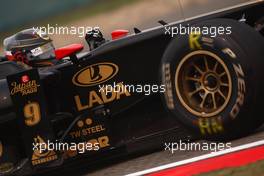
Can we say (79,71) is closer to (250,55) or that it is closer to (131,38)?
(131,38)

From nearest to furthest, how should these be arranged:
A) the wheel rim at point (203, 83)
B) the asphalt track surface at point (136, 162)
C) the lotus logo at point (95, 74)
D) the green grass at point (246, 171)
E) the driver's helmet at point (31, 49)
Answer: the green grass at point (246, 171) → the wheel rim at point (203, 83) → the asphalt track surface at point (136, 162) → the lotus logo at point (95, 74) → the driver's helmet at point (31, 49)

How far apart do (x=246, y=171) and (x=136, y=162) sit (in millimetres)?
1620

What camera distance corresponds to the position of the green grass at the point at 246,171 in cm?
426

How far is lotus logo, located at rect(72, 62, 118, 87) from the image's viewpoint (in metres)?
5.81

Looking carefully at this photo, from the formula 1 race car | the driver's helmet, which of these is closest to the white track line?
the formula 1 race car

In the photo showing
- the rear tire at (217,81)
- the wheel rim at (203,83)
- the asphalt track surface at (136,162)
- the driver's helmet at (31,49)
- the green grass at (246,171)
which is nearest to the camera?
the green grass at (246,171)

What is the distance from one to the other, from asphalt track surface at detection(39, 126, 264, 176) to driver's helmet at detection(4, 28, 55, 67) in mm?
1092

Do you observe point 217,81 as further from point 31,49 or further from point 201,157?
point 31,49

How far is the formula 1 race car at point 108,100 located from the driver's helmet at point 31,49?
242 mm

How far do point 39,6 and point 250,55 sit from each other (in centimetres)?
351

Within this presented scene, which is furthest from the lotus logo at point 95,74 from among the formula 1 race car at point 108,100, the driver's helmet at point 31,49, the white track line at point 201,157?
the white track line at point 201,157

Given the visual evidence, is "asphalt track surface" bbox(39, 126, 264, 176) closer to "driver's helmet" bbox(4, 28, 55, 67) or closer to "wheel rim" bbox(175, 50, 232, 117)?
"wheel rim" bbox(175, 50, 232, 117)

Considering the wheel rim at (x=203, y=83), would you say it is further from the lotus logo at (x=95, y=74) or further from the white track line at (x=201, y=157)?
the lotus logo at (x=95, y=74)

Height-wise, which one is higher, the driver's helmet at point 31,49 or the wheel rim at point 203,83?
the driver's helmet at point 31,49
